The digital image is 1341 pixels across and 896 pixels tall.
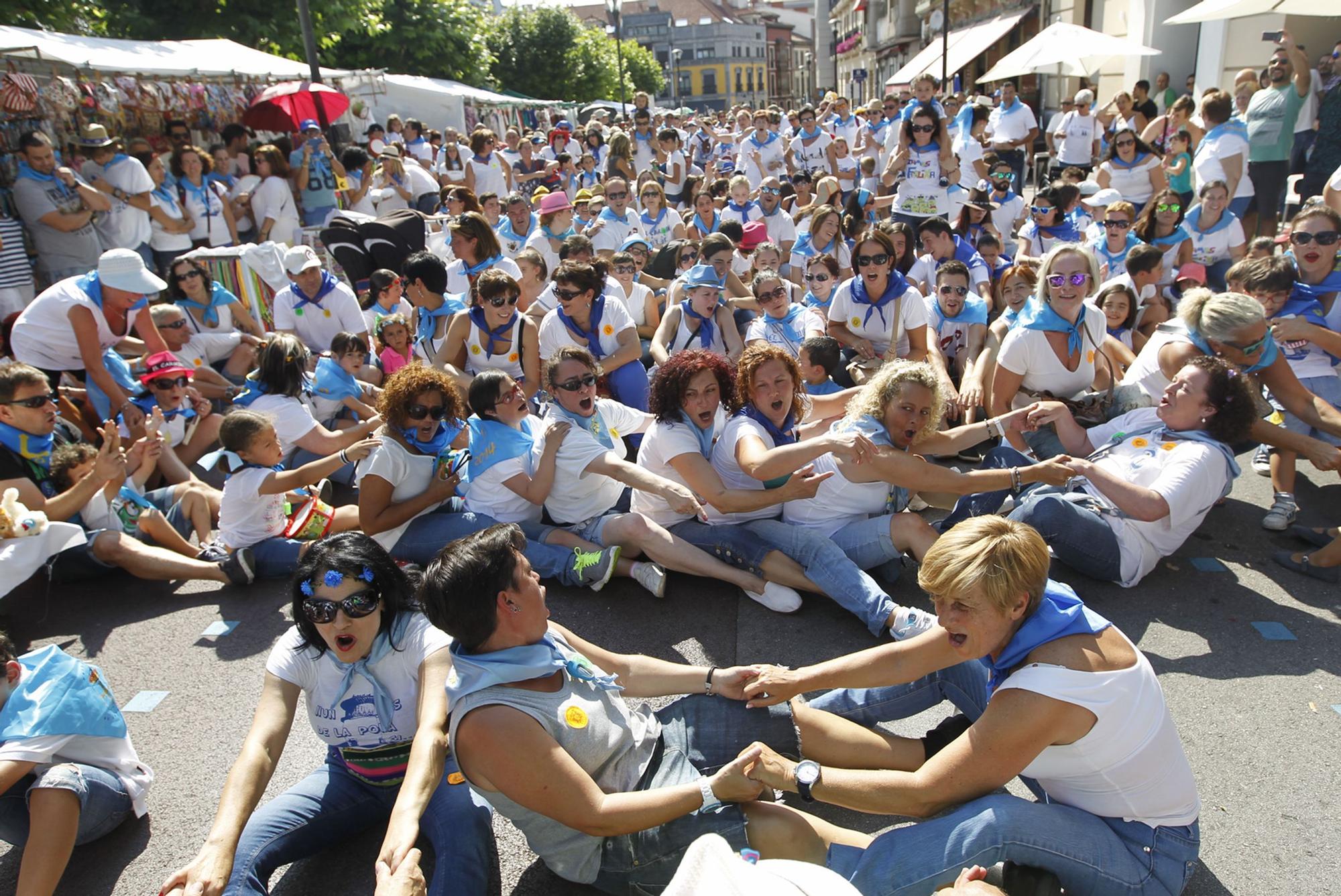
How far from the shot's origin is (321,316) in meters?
6.80

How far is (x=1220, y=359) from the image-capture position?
3684 mm

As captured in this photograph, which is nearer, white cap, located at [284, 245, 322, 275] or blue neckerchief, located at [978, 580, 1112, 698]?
blue neckerchief, located at [978, 580, 1112, 698]

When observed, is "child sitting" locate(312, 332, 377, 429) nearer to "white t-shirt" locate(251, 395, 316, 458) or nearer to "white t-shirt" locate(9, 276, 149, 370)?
"white t-shirt" locate(251, 395, 316, 458)

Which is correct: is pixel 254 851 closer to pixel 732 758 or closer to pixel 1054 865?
pixel 732 758

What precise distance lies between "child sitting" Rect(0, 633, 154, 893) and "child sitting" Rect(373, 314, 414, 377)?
155 inches

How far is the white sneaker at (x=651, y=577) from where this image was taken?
159 inches

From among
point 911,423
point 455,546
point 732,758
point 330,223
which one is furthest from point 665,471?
point 330,223

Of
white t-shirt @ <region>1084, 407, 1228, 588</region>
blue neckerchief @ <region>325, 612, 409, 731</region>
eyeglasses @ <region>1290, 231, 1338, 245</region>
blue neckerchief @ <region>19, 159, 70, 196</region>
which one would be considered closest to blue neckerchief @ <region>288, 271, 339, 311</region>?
blue neckerchief @ <region>19, 159, 70, 196</region>

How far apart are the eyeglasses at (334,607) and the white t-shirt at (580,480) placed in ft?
5.70

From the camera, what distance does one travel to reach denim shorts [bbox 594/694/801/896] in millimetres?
2307

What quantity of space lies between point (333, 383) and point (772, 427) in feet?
11.3

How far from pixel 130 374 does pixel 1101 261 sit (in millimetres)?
7412

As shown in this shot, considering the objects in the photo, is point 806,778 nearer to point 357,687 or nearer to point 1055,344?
point 357,687

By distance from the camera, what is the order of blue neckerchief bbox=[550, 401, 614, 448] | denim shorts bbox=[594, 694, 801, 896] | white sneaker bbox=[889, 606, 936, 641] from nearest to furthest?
denim shorts bbox=[594, 694, 801, 896]
white sneaker bbox=[889, 606, 936, 641]
blue neckerchief bbox=[550, 401, 614, 448]
